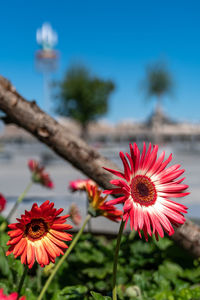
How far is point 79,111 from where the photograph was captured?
35.2 metres

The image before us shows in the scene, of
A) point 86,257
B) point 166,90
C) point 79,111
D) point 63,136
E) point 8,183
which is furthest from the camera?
point 166,90

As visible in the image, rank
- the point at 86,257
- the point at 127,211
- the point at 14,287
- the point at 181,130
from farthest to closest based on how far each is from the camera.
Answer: the point at 181,130 < the point at 86,257 < the point at 14,287 < the point at 127,211

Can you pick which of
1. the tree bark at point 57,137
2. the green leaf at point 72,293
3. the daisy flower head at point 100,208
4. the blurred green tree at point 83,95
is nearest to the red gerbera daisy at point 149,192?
the daisy flower head at point 100,208

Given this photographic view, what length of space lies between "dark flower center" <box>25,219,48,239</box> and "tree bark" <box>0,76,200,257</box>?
0.81m

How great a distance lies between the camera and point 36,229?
85 cm

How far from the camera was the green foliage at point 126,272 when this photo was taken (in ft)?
4.70

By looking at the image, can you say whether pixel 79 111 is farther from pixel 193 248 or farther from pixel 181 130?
pixel 181 130

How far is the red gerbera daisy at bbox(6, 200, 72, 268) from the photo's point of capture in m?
0.80

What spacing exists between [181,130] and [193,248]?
255ft

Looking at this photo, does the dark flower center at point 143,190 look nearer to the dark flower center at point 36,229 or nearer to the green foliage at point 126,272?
the dark flower center at point 36,229

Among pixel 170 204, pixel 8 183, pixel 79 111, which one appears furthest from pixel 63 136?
pixel 79 111

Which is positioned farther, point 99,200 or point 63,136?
point 63,136

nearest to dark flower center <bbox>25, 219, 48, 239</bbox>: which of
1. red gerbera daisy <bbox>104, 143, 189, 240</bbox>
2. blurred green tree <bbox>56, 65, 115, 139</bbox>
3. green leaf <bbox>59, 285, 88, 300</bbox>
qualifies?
red gerbera daisy <bbox>104, 143, 189, 240</bbox>

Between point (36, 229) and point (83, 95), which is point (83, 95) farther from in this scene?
point (36, 229)
